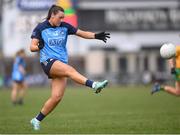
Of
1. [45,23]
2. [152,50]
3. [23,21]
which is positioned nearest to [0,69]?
[23,21]

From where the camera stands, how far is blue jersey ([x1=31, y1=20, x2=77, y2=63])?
12.0m

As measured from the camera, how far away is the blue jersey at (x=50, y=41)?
12.0 meters

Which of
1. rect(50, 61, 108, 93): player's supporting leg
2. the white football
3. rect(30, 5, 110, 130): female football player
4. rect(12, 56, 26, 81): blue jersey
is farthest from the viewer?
rect(12, 56, 26, 81): blue jersey

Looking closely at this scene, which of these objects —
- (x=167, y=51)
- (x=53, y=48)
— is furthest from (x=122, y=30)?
(x=53, y=48)

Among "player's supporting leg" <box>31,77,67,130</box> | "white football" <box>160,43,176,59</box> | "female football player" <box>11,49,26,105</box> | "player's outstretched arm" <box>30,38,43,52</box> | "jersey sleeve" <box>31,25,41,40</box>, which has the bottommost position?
"female football player" <box>11,49,26,105</box>

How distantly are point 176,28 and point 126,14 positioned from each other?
5.06m

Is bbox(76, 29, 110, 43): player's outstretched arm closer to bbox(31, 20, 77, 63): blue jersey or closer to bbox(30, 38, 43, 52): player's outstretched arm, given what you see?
bbox(31, 20, 77, 63): blue jersey

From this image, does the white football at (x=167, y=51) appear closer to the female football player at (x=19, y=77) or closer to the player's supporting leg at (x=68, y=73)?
the player's supporting leg at (x=68, y=73)

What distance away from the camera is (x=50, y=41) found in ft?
39.4

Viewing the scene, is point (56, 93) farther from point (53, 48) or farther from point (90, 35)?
point (90, 35)

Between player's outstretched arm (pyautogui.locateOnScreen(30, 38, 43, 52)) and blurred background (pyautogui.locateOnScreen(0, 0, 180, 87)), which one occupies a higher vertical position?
player's outstretched arm (pyautogui.locateOnScreen(30, 38, 43, 52))

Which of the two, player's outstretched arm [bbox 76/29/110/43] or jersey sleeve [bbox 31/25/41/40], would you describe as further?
player's outstretched arm [bbox 76/29/110/43]

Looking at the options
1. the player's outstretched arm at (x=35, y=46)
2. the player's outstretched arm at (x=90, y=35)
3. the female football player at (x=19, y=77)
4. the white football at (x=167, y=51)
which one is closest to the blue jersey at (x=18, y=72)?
the female football player at (x=19, y=77)

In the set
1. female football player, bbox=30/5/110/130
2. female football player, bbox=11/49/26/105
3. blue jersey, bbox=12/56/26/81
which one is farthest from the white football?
blue jersey, bbox=12/56/26/81
